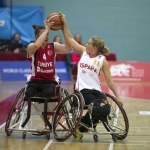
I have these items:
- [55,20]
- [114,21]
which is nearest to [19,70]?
[114,21]

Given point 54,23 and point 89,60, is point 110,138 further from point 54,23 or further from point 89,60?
point 54,23

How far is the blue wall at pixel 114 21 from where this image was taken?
57.9ft

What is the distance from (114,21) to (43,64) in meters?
11.5

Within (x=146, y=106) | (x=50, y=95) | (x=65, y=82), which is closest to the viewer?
(x=50, y=95)

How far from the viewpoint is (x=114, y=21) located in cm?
1778

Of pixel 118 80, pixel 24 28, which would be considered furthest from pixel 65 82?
pixel 24 28

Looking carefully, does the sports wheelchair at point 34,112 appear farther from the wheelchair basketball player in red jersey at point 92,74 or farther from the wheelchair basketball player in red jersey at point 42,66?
the wheelchair basketball player in red jersey at point 92,74

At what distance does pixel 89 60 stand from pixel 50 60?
54 centimetres

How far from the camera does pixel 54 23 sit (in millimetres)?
6391

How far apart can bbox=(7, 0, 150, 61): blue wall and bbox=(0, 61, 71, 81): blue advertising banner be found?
271 cm

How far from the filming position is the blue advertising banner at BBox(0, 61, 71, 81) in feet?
51.0

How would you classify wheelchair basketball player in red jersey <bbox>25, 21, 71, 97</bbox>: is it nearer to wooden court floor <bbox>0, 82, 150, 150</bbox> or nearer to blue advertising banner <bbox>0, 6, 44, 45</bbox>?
wooden court floor <bbox>0, 82, 150, 150</bbox>

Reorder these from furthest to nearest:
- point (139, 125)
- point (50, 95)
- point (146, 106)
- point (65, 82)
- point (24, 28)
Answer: point (24, 28) < point (65, 82) < point (146, 106) < point (139, 125) < point (50, 95)

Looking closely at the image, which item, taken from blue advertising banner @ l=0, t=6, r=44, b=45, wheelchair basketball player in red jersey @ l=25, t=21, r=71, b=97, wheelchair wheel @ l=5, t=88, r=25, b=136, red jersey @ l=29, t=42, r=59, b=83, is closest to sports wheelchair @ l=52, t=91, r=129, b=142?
wheelchair basketball player in red jersey @ l=25, t=21, r=71, b=97
